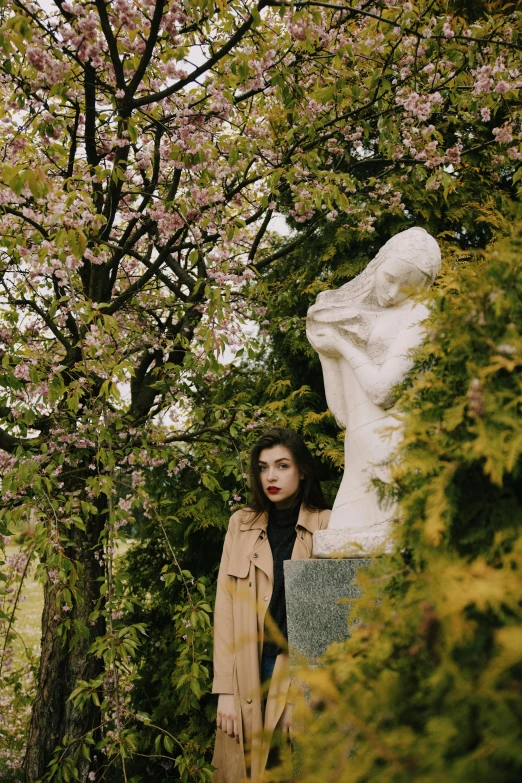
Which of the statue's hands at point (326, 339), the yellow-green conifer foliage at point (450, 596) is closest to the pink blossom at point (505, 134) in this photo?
the statue's hands at point (326, 339)

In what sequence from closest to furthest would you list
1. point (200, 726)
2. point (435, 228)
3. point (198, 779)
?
point (198, 779)
point (200, 726)
point (435, 228)

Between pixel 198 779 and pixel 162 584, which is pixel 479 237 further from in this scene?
pixel 198 779

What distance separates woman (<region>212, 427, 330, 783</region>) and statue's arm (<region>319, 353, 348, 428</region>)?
37 cm

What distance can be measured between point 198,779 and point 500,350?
2971mm

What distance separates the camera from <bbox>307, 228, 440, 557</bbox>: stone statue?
2229mm

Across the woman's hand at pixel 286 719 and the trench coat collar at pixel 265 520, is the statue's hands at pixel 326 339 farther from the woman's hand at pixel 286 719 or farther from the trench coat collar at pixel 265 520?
the woman's hand at pixel 286 719

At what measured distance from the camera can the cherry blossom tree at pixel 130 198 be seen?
2943 millimetres


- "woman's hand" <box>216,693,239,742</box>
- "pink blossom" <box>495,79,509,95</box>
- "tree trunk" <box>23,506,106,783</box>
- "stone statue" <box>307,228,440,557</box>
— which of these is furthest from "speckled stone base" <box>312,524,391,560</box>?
"pink blossom" <box>495,79,509,95</box>

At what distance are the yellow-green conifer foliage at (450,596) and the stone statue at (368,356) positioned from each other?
768mm

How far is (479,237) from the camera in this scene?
4828 mm

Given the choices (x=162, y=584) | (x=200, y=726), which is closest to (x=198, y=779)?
(x=200, y=726)

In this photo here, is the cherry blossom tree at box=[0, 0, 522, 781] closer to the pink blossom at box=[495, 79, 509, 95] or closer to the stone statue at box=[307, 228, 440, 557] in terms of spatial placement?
the pink blossom at box=[495, 79, 509, 95]

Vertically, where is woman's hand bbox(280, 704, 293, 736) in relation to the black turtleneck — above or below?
below

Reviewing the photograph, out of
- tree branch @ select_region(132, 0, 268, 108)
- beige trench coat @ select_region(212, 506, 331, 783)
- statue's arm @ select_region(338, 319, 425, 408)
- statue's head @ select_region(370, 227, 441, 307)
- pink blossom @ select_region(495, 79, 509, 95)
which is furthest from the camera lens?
pink blossom @ select_region(495, 79, 509, 95)
